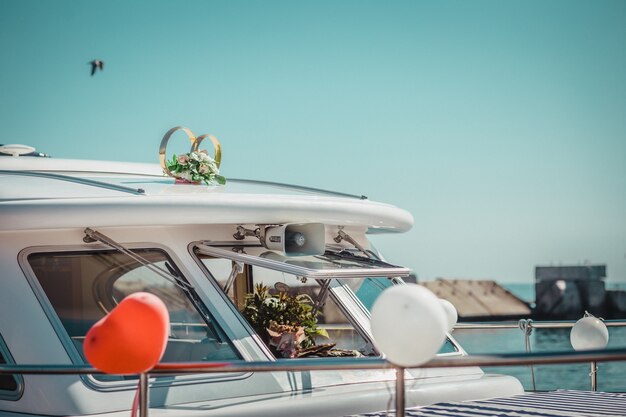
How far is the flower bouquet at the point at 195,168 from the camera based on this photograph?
703cm

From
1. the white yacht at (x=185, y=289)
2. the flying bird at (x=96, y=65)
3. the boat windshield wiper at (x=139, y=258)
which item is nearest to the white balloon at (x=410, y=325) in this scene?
the white yacht at (x=185, y=289)

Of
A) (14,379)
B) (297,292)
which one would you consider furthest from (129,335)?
(297,292)

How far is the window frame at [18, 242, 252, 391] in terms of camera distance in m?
5.65

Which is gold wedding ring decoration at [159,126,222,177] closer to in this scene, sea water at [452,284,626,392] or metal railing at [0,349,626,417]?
metal railing at [0,349,626,417]

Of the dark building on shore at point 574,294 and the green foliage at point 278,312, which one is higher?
the green foliage at point 278,312

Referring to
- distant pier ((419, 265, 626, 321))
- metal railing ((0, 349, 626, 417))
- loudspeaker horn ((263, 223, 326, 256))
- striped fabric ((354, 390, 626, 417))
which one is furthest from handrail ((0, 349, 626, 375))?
distant pier ((419, 265, 626, 321))

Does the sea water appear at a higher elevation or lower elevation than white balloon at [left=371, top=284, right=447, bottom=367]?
lower

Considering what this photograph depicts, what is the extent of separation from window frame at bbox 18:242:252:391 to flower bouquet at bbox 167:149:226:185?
99 cm

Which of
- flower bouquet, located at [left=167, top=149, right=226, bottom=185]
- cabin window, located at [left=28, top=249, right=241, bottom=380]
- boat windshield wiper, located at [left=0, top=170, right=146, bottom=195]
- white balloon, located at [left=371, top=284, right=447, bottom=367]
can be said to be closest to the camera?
white balloon, located at [left=371, top=284, right=447, bottom=367]

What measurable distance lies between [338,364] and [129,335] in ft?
3.51

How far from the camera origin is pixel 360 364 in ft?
14.7

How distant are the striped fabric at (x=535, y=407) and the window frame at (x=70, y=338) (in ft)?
3.50

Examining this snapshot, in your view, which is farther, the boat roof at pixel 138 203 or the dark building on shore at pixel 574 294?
the dark building on shore at pixel 574 294

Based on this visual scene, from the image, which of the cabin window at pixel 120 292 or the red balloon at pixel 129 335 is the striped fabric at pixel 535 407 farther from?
the red balloon at pixel 129 335
